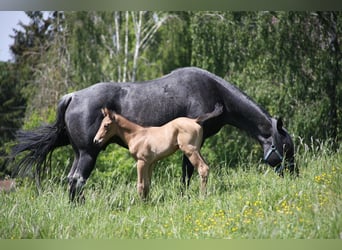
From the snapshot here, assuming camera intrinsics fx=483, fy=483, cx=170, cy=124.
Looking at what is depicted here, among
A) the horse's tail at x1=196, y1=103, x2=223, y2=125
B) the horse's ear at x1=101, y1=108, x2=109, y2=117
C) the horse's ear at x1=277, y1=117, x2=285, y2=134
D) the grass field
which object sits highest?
the horse's ear at x1=101, y1=108, x2=109, y2=117

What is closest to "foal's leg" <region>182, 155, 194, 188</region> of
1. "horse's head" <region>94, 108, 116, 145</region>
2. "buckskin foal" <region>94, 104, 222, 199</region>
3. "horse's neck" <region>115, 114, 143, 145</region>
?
"buckskin foal" <region>94, 104, 222, 199</region>

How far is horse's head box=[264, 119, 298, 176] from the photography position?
166 inches

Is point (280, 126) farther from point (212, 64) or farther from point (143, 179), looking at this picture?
point (212, 64)

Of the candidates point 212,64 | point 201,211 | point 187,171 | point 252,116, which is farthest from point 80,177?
point 212,64

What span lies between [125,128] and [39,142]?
871 millimetres

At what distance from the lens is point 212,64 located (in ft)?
21.8

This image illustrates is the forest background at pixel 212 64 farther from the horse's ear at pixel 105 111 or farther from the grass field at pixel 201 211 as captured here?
the horse's ear at pixel 105 111

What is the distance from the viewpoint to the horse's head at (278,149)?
166 inches

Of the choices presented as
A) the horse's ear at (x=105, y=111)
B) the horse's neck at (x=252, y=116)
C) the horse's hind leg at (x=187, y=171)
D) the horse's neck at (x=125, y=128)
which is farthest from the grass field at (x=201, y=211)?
the horse's ear at (x=105, y=111)

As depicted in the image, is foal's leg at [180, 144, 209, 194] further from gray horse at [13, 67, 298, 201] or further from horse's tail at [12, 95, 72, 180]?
horse's tail at [12, 95, 72, 180]

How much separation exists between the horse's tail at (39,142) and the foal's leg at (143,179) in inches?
34.9

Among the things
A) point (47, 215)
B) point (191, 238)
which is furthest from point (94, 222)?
point (191, 238)

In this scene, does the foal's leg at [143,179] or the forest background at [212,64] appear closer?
the foal's leg at [143,179]

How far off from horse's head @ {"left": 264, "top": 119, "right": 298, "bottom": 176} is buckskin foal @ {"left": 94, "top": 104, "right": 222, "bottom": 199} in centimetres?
66
